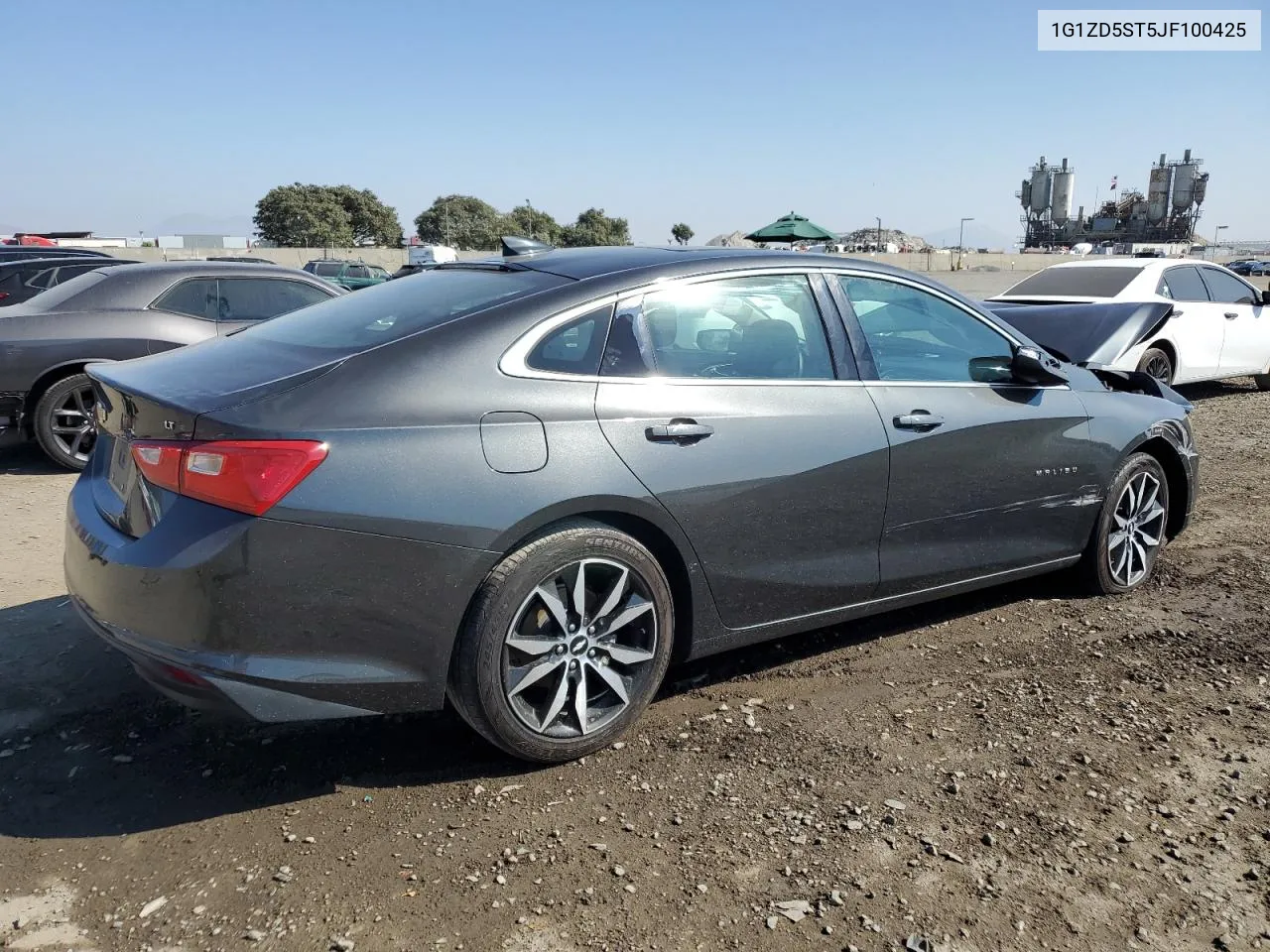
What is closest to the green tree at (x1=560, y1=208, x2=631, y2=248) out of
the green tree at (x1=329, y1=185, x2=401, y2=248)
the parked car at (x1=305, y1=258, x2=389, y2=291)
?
the green tree at (x1=329, y1=185, x2=401, y2=248)

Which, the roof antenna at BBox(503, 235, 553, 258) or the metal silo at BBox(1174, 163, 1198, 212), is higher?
the metal silo at BBox(1174, 163, 1198, 212)

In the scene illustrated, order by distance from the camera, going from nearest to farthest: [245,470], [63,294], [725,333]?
[245,470] < [725,333] < [63,294]

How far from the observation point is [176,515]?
2.69m

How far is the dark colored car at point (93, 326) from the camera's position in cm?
705

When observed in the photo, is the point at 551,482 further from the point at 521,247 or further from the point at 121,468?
the point at 521,247

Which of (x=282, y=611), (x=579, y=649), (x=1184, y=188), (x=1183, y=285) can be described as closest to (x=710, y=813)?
(x=579, y=649)

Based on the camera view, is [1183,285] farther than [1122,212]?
No

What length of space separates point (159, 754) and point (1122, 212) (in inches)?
5924

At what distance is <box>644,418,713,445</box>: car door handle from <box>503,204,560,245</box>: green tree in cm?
8883

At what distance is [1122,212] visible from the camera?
436ft

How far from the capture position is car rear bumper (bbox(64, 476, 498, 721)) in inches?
103

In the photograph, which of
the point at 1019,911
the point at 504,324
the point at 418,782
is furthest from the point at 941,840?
the point at 504,324

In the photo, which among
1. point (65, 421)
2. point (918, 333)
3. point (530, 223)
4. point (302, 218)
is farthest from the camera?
point (530, 223)

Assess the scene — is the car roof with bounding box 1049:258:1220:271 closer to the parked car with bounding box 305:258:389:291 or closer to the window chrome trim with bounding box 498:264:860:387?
the window chrome trim with bounding box 498:264:860:387
